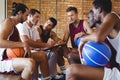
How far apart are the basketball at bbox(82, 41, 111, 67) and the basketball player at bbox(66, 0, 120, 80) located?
2.0 inches

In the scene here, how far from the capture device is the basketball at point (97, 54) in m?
2.48

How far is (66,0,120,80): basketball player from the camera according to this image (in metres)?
2.44

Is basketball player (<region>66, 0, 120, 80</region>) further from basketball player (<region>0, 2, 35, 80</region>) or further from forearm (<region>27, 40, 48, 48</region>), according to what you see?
forearm (<region>27, 40, 48, 48</region>)

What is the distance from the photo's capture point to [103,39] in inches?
96.8

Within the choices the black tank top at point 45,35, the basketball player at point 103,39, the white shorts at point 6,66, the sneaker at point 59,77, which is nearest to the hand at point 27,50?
the white shorts at point 6,66

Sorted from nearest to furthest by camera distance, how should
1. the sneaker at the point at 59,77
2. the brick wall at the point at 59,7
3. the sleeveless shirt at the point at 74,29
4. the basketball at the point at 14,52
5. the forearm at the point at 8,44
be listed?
the forearm at the point at 8,44 → the basketball at the point at 14,52 → the sneaker at the point at 59,77 → the sleeveless shirt at the point at 74,29 → the brick wall at the point at 59,7

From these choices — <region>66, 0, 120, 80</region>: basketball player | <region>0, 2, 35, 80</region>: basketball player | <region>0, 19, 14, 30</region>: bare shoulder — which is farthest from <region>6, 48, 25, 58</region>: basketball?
<region>66, 0, 120, 80</region>: basketball player

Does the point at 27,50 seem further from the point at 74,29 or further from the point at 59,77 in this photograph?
the point at 74,29

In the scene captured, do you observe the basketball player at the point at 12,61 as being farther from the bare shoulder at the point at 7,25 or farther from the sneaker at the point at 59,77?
the sneaker at the point at 59,77

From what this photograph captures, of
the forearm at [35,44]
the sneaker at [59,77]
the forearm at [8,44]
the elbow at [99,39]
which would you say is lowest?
the sneaker at [59,77]

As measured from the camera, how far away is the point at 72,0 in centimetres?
645

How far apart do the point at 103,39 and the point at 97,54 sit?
5.8 inches

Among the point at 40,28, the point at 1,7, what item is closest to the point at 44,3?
the point at 1,7

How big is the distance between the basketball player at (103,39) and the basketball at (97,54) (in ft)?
0.16
